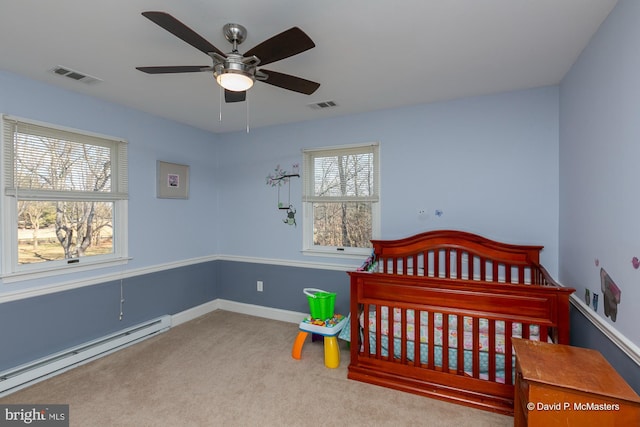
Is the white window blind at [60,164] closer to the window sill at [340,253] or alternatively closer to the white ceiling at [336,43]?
the white ceiling at [336,43]

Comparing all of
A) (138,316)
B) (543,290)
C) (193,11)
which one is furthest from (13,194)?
(543,290)

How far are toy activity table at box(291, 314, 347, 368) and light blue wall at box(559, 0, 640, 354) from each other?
176cm

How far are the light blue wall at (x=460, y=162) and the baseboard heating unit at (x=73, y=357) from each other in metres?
1.55

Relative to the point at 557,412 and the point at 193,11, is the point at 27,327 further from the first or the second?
the point at 557,412

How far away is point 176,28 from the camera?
1.25 m

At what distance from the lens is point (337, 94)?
8.78ft

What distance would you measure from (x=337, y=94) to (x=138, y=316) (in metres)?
2.90

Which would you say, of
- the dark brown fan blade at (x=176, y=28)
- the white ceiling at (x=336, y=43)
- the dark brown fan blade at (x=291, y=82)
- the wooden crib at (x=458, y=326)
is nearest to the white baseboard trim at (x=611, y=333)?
the wooden crib at (x=458, y=326)

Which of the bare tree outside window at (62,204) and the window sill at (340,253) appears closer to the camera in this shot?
the bare tree outside window at (62,204)

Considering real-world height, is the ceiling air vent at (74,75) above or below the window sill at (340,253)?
above

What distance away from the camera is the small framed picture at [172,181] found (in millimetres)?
3289

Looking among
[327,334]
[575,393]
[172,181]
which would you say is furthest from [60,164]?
[575,393]

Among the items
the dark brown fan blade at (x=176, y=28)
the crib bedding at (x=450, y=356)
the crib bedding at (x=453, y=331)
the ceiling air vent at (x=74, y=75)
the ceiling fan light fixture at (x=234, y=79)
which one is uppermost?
the ceiling air vent at (x=74, y=75)


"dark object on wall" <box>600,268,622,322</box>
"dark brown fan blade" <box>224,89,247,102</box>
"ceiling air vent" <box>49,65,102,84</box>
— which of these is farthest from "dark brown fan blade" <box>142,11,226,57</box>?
"dark object on wall" <box>600,268,622,322</box>
